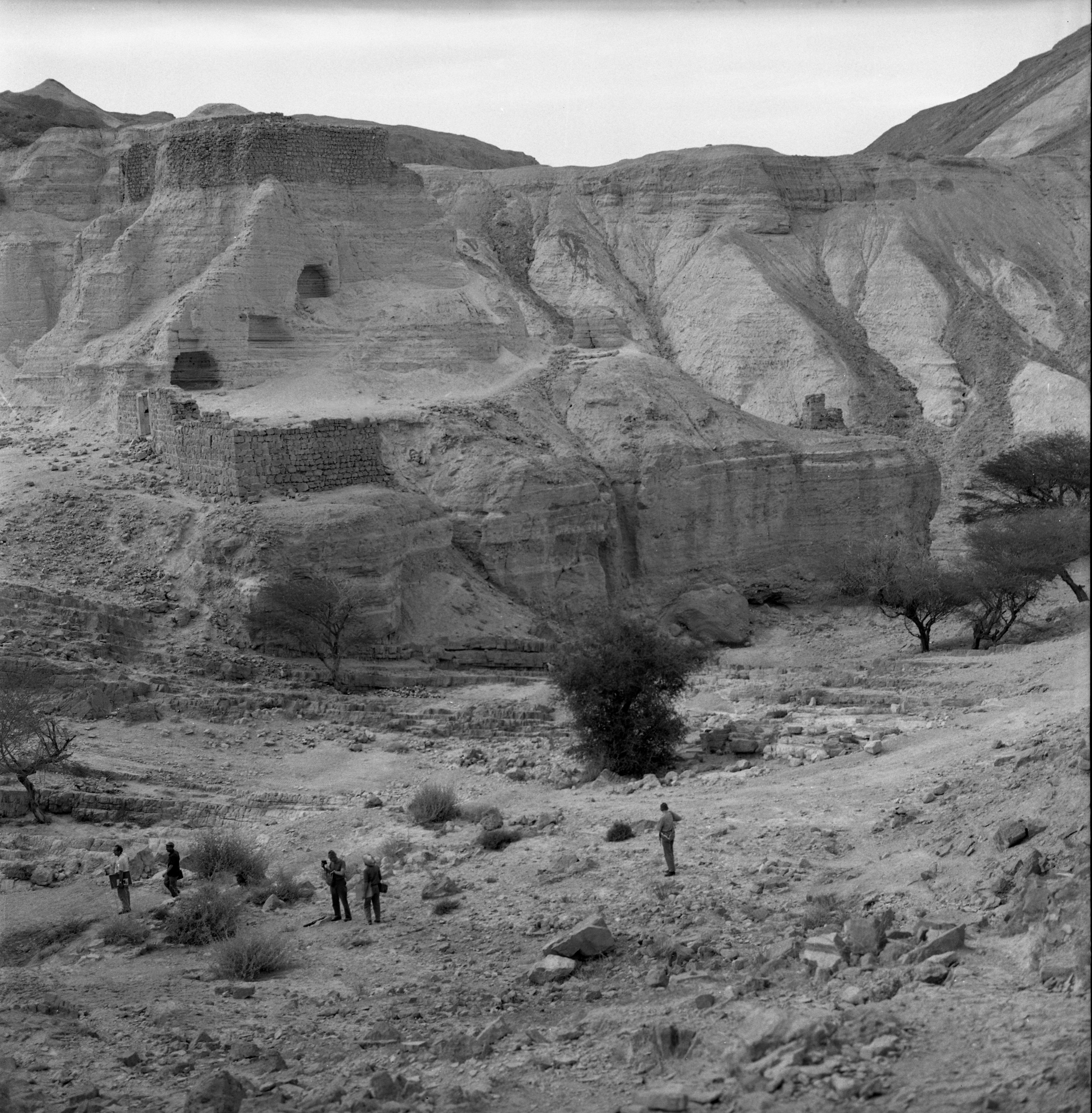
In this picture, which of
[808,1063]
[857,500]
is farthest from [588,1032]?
[857,500]

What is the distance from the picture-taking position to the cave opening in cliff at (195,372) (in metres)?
32.3

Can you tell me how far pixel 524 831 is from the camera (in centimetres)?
1764

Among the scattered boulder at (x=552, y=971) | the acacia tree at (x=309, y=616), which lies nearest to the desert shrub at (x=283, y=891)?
the scattered boulder at (x=552, y=971)

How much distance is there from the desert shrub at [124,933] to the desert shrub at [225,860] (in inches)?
58.2

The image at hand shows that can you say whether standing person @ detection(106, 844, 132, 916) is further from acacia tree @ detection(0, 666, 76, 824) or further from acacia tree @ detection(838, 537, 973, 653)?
acacia tree @ detection(838, 537, 973, 653)

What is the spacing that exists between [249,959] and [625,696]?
24.9 feet

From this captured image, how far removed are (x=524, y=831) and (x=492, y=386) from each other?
59.6ft

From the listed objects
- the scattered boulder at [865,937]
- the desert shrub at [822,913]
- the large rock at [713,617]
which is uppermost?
the scattered boulder at [865,937]

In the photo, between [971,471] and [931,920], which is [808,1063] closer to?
[931,920]

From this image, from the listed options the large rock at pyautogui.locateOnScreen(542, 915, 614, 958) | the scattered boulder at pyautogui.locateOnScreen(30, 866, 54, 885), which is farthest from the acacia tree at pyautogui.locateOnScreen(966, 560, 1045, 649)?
the large rock at pyautogui.locateOnScreen(542, 915, 614, 958)

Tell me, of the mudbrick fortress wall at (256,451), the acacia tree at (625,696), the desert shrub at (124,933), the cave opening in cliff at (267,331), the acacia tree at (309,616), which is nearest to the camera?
the desert shrub at (124,933)

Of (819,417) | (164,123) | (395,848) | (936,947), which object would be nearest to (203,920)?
(395,848)

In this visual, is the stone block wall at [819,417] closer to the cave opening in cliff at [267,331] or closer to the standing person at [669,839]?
the cave opening in cliff at [267,331]

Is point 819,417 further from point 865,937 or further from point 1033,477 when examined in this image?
point 865,937
